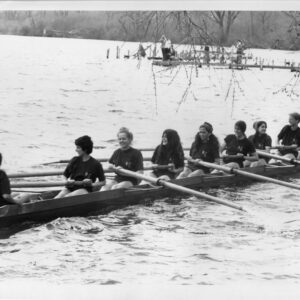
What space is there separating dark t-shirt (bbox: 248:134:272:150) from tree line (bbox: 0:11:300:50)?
2.66m

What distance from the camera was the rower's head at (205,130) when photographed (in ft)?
20.0

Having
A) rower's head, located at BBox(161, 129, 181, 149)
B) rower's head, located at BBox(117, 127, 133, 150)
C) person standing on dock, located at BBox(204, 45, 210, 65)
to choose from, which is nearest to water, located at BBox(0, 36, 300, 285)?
person standing on dock, located at BBox(204, 45, 210, 65)

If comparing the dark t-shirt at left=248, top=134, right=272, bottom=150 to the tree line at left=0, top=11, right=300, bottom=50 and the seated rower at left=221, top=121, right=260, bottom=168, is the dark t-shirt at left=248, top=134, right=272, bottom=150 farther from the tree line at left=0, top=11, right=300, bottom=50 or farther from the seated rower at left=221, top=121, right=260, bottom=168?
the tree line at left=0, top=11, right=300, bottom=50

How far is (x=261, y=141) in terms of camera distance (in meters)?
7.01

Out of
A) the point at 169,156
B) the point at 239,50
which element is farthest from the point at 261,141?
the point at 239,50

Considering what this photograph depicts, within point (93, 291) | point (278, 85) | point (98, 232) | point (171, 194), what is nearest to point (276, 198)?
point (171, 194)

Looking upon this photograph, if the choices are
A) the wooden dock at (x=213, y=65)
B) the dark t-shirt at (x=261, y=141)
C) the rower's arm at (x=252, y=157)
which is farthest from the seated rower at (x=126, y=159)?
the dark t-shirt at (x=261, y=141)

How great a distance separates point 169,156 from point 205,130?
0.46 m

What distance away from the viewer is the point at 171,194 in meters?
5.81

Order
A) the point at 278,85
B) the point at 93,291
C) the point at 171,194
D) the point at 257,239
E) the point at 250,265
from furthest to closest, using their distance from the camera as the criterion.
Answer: the point at 171,194, the point at 278,85, the point at 257,239, the point at 250,265, the point at 93,291

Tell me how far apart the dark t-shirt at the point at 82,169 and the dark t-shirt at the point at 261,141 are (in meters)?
2.50

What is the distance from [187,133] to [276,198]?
1.07 m

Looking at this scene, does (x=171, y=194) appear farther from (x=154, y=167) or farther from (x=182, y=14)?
(x=182, y=14)

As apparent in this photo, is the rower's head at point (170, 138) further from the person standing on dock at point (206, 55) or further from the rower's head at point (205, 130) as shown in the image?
the person standing on dock at point (206, 55)
